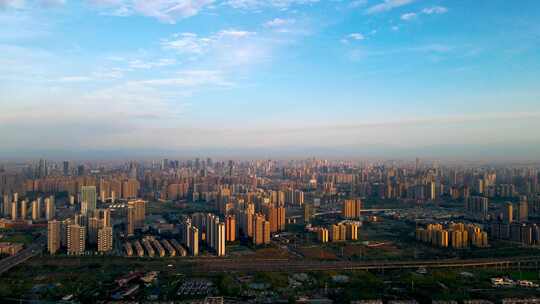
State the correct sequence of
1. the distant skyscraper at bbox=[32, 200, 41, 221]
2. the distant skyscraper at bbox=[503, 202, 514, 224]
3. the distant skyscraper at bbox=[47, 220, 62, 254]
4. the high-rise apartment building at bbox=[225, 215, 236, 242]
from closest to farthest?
the distant skyscraper at bbox=[47, 220, 62, 254] → the high-rise apartment building at bbox=[225, 215, 236, 242] → the distant skyscraper at bbox=[503, 202, 514, 224] → the distant skyscraper at bbox=[32, 200, 41, 221]

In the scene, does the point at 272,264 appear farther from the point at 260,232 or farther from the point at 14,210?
the point at 14,210

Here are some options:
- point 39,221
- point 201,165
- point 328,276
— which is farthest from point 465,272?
point 201,165

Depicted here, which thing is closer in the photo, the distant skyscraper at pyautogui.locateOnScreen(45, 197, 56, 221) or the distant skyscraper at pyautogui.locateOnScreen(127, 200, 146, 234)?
the distant skyscraper at pyautogui.locateOnScreen(127, 200, 146, 234)

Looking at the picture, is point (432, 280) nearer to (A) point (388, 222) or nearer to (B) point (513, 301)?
(B) point (513, 301)

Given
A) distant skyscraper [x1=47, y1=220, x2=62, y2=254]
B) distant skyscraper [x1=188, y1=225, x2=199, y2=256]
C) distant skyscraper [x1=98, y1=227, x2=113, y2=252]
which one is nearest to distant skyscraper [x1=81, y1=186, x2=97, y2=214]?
distant skyscraper [x1=47, y1=220, x2=62, y2=254]

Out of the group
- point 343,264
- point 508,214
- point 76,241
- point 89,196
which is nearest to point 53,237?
point 76,241

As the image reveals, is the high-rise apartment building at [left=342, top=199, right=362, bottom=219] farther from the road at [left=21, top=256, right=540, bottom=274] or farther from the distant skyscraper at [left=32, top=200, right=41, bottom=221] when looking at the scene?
the distant skyscraper at [left=32, top=200, right=41, bottom=221]

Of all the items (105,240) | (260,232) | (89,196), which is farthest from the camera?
(89,196)

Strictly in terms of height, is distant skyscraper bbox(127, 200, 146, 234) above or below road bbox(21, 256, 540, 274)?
above
